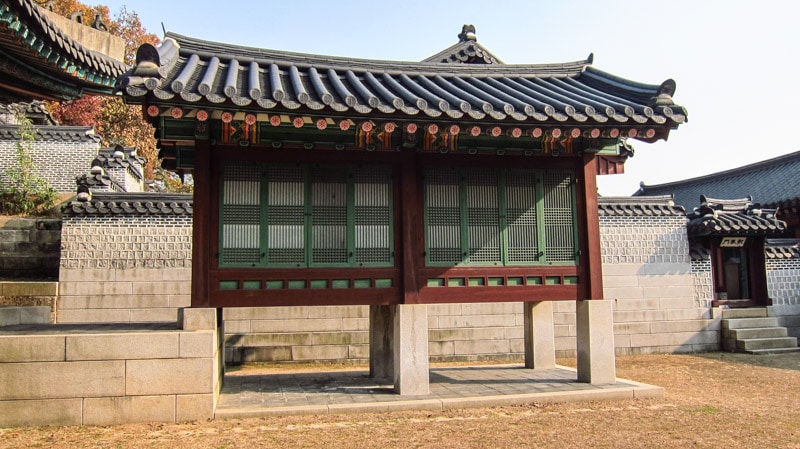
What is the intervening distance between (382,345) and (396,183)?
3.16 m

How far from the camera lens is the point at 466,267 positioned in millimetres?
9453

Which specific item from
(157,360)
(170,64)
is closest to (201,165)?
(170,64)

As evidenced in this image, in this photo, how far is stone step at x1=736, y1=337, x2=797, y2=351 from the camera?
15.6m

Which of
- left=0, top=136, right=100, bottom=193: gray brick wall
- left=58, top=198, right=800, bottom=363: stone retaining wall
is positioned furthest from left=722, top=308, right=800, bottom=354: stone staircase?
left=0, top=136, right=100, bottom=193: gray brick wall

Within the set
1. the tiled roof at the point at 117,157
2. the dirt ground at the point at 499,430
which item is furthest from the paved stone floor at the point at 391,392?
the tiled roof at the point at 117,157

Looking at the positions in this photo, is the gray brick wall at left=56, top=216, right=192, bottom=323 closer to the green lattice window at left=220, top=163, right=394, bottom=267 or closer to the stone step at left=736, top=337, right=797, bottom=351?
the green lattice window at left=220, top=163, right=394, bottom=267

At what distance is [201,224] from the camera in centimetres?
845

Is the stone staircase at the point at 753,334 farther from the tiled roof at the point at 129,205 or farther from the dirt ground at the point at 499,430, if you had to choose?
the tiled roof at the point at 129,205

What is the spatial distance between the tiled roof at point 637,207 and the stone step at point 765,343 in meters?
3.65

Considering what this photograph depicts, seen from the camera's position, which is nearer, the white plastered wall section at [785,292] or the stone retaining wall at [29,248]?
the stone retaining wall at [29,248]

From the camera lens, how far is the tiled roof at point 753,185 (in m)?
21.8

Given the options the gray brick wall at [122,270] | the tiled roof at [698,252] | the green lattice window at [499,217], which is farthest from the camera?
the tiled roof at [698,252]

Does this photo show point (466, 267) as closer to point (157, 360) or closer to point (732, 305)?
point (157, 360)

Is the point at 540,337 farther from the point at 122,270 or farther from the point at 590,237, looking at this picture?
the point at 122,270
